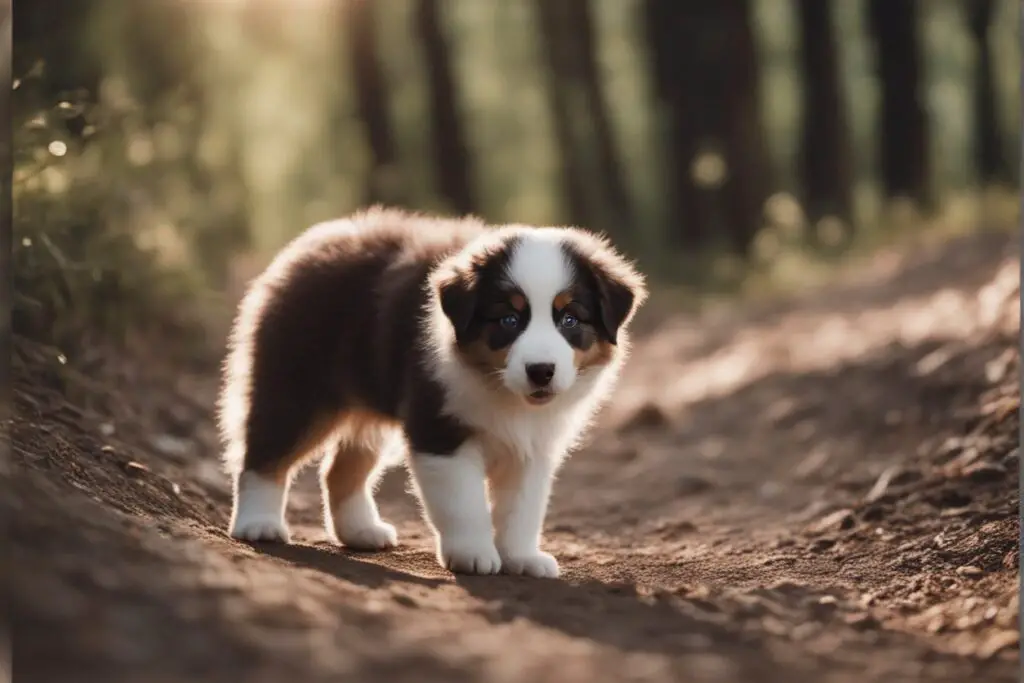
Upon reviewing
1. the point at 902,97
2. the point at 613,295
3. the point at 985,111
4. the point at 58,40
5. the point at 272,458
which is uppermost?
the point at 985,111

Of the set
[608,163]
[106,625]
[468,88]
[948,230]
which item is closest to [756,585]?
[106,625]

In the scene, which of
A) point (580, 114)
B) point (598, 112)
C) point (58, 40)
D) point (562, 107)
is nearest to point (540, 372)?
point (58, 40)

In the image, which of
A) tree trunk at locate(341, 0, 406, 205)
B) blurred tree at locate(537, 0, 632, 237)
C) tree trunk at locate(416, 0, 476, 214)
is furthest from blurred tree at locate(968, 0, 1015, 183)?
tree trunk at locate(341, 0, 406, 205)

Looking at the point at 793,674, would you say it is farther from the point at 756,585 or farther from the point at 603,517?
the point at 603,517

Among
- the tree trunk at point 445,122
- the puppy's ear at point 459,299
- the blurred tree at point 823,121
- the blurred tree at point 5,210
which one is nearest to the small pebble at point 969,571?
the puppy's ear at point 459,299

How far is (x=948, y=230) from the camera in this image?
14062 millimetres

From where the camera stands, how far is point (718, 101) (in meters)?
18.0

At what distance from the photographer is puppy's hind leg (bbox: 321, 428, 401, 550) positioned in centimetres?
569

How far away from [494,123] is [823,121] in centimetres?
1323

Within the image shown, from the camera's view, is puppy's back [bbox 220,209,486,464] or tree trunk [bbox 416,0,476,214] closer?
puppy's back [bbox 220,209,486,464]

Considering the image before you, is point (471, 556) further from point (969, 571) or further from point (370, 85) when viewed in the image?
point (370, 85)

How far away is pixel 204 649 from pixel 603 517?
3980 mm

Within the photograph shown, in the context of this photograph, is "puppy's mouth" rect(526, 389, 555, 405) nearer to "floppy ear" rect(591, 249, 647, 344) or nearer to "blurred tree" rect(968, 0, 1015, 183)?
"floppy ear" rect(591, 249, 647, 344)

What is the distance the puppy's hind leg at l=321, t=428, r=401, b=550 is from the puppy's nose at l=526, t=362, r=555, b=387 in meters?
1.10
